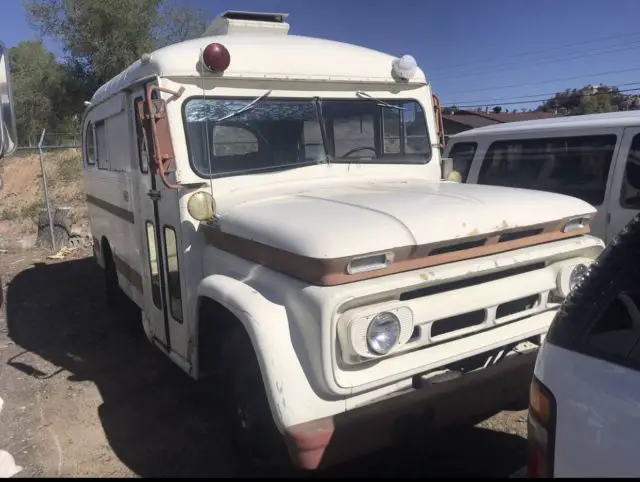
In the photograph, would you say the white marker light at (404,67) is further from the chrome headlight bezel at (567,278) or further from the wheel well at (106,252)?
the wheel well at (106,252)

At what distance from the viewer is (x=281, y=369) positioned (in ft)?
8.57

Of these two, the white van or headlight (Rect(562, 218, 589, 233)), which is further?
the white van

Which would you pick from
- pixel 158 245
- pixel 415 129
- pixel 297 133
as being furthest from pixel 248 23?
pixel 158 245

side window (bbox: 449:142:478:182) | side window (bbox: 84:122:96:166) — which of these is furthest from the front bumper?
side window (bbox: 84:122:96:166)

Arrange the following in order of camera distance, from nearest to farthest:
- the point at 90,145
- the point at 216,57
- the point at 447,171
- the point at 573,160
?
the point at 216,57
the point at 447,171
the point at 573,160
the point at 90,145

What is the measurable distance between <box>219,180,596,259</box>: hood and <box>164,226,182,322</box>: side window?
0.60 meters

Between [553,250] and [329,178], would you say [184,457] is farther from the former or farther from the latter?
[553,250]

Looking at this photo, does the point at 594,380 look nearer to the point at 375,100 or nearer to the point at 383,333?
the point at 383,333

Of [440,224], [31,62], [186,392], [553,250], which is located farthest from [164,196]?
[31,62]

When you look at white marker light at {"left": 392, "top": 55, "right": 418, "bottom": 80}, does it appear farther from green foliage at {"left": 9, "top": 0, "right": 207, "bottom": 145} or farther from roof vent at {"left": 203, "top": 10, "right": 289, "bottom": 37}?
green foliage at {"left": 9, "top": 0, "right": 207, "bottom": 145}

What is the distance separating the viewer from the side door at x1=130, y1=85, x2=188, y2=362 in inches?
151

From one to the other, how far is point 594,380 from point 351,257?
1.19 meters

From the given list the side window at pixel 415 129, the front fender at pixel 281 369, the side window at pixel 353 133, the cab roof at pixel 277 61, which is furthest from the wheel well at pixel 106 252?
the front fender at pixel 281 369

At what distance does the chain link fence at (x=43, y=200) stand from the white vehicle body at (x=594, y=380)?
10.5 meters
